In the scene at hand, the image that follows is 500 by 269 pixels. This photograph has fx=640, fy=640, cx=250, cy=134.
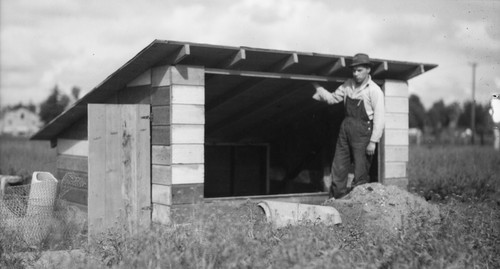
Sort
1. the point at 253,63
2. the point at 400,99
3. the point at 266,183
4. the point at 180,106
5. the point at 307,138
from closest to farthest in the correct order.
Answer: the point at 180,106 → the point at 253,63 → the point at 400,99 → the point at 307,138 → the point at 266,183

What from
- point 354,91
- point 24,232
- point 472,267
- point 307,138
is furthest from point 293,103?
point 472,267

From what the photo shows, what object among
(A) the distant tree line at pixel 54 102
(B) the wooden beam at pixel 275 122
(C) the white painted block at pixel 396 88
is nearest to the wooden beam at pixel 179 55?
(C) the white painted block at pixel 396 88

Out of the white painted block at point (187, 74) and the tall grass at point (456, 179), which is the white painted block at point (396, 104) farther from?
the white painted block at point (187, 74)

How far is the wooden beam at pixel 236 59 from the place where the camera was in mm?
7746

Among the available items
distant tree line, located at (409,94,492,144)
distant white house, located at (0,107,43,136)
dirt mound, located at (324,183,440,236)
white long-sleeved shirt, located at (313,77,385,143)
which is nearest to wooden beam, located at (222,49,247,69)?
white long-sleeved shirt, located at (313,77,385,143)

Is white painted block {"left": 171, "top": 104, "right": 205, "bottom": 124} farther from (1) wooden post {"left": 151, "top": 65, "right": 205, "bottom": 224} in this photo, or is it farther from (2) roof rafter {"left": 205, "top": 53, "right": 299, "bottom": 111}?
(2) roof rafter {"left": 205, "top": 53, "right": 299, "bottom": 111}

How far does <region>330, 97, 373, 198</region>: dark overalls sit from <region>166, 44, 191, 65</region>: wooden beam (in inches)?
102

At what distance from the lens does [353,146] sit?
28.5 ft

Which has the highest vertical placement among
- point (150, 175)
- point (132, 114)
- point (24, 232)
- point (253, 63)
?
point (253, 63)

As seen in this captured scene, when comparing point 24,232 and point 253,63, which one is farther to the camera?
point 253,63

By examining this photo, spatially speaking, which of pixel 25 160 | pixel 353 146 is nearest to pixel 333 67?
pixel 353 146

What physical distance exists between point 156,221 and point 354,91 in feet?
10.5

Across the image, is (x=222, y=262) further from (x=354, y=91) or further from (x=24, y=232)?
(x=354, y=91)

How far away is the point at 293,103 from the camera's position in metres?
10.6
